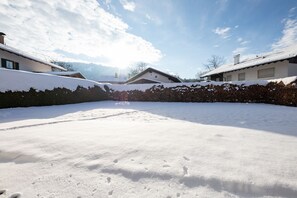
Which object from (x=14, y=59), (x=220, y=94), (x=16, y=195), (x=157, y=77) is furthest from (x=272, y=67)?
(x=14, y=59)

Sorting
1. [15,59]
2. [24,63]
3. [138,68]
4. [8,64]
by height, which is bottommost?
[8,64]

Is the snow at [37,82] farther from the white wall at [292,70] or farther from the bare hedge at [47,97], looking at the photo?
the white wall at [292,70]

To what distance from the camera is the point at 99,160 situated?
223cm

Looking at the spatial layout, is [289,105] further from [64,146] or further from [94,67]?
[94,67]

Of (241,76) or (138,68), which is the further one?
(138,68)

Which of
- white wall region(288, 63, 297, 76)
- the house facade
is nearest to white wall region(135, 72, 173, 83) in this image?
the house facade

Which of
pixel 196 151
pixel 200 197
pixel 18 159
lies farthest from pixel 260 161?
pixel 18 159

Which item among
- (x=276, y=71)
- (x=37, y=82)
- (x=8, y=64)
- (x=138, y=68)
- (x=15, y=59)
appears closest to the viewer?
(x=37, y=82)

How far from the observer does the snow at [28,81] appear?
6961 millimetres

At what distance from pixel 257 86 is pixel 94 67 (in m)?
107

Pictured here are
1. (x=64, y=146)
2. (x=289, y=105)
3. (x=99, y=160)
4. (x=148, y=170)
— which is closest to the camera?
(x=148, y=170)

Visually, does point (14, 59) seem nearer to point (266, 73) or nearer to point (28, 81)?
point (28, 81)

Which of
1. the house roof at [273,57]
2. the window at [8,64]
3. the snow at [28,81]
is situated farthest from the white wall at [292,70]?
the window at [8,64]

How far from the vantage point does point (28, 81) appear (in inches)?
303
